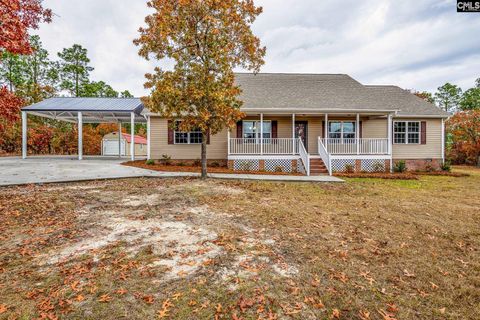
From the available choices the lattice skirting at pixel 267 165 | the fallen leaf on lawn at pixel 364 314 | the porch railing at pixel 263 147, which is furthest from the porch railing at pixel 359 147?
the fallen leaf on lawn at pixel 364 314

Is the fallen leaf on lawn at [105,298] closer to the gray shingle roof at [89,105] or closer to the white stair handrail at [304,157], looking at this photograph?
the white stair handrail at [304,157]

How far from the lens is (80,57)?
1266 inches

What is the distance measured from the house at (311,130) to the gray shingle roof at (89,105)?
2.4 inches

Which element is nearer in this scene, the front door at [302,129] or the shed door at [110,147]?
the front door at [302,129]

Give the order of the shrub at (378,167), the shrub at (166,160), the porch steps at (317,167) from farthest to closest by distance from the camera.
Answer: the shrub at (166,160)
the shrub at (378,167)
the porch steps at (317,167)

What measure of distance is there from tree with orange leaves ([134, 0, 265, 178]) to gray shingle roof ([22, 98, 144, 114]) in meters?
7.63

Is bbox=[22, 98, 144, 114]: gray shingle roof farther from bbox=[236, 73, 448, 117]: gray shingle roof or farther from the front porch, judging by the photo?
the front porch

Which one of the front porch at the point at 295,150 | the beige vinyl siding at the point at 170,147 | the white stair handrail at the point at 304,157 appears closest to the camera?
the white stair handrail at the point at 304,157

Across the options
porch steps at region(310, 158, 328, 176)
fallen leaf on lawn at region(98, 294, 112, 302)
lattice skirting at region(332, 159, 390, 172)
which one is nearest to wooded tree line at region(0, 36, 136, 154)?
porch steps at region(310, 158, 328, 176)

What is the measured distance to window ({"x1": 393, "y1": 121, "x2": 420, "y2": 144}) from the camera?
15.4 meters

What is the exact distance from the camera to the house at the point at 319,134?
13.5m

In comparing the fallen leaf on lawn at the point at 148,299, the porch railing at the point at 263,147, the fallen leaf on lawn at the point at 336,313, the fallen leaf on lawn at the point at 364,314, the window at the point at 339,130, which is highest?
the window at the point at 339,130

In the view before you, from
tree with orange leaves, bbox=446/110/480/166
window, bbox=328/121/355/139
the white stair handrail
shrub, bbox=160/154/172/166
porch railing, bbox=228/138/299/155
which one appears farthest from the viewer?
tree with orange leaves, bbox=446/110/480/166

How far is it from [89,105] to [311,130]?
1532cm
